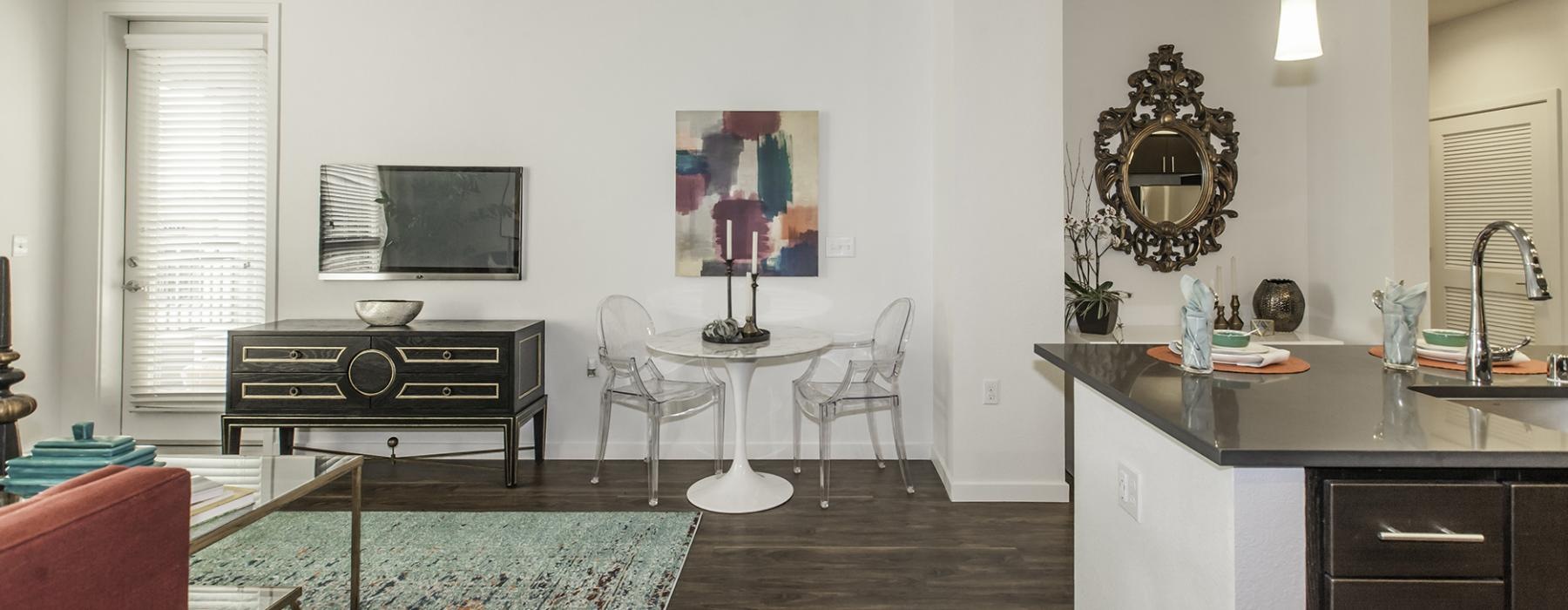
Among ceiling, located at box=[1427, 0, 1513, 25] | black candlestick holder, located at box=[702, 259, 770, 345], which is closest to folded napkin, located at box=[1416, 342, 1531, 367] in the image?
black candlestick holder, located at box=[702, 259, 770, 345]

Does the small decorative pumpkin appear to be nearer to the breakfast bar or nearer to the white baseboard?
the white baseboard

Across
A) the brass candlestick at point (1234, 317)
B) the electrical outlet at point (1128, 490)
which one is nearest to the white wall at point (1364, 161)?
the brass candlestick at point (1234, 317)

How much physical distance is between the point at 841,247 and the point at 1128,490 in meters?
2.43

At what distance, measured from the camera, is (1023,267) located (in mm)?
3248

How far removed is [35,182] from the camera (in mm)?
3641

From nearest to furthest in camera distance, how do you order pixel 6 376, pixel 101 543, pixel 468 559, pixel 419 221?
pixel 101 543 < pixel 6 376 < pixel 468 559 < pixel 419 221

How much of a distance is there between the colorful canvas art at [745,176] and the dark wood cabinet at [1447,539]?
289 centimetres

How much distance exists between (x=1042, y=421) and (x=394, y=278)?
10.5ft

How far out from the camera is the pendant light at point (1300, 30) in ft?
6.28

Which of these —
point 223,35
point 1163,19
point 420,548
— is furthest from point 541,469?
point 1163,19

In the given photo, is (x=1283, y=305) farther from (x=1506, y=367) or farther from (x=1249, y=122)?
(x=1506, y=367)

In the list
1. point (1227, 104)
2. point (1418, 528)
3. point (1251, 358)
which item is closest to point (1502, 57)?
point (1227, 104)

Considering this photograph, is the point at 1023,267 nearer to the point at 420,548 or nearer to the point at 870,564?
the point at 870,564

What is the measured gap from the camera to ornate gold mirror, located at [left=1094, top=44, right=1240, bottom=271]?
12.6 ft
